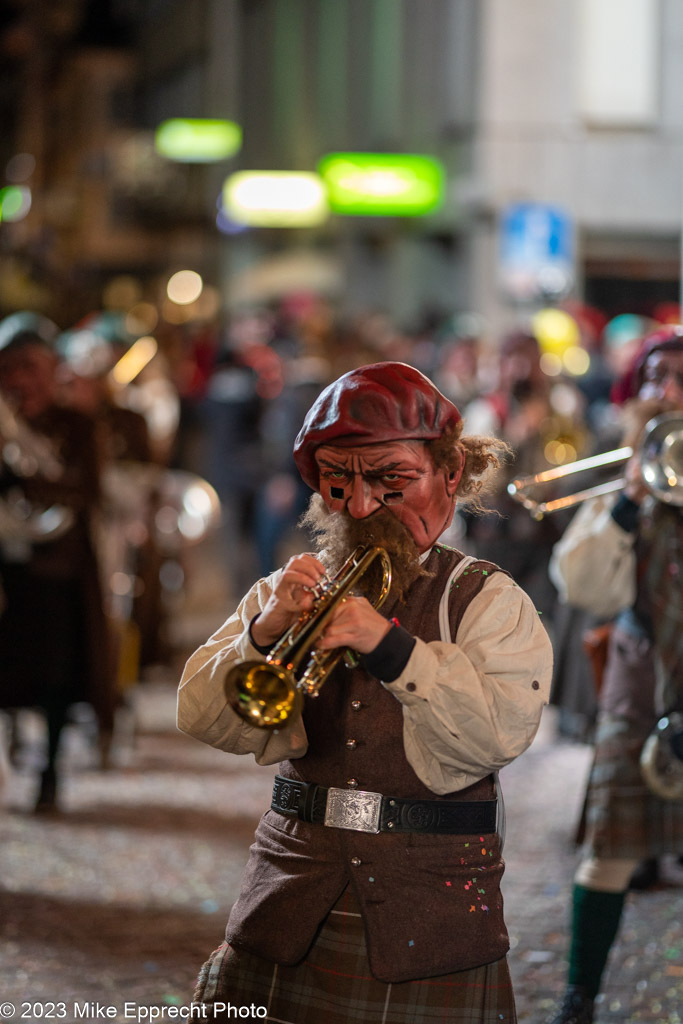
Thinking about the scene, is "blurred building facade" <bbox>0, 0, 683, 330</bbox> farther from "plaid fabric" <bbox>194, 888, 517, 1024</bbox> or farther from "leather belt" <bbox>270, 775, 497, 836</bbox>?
"plaid fabric" <bbox>194, 888, 517, 1024</bbox>

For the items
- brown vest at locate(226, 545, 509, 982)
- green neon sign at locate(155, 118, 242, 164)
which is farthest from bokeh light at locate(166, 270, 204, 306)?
green neon sign at locate(155, 118, 242, 164)

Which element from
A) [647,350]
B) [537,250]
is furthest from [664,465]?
[537,250]

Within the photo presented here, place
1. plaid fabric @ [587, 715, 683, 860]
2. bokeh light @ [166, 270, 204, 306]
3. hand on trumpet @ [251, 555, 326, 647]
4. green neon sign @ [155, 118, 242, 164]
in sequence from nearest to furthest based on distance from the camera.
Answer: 1. hand on trumpet @ [251, 555, 326, 647]
2. plaid fabric @ [587, 715, 683, 860]
3. bokeh light @ [166, 270, 204, 306]
4. green neon sign @ [155, 118, 242, 164]

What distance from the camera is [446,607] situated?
279 centimetres

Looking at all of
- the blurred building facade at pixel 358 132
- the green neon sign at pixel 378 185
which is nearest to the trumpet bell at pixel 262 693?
the blurred building facade at pixel 358 132

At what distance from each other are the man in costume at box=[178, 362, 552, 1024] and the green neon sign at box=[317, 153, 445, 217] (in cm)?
1940

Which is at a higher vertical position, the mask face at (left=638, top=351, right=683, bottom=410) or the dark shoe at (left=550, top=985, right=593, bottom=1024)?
the mask face at (left=638, top=351, right=683, bottom=410)

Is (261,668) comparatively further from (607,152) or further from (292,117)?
(292,117)

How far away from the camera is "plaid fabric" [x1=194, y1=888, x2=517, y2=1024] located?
2676 mm

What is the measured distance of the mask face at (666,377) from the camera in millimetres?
4570

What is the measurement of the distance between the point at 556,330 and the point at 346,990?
12.7 meters

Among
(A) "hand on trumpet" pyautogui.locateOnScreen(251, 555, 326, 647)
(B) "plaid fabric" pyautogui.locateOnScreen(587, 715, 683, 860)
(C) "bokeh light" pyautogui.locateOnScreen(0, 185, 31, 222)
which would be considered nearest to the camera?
(A) "hand on trumpet" pyautogui.locateOnScreen(251, 555, 326, 647)

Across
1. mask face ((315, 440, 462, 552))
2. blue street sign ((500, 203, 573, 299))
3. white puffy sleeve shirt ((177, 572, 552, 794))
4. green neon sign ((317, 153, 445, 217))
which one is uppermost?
green neon sign ((317, 153, 445, 217))

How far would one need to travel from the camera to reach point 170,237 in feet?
132
